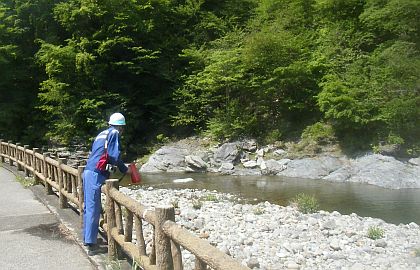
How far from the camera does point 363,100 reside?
20047 mm

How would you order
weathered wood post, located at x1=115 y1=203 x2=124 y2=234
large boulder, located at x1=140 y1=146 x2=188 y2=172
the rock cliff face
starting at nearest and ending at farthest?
weathered wood post, located at x1=115 y1=203 x2=124 y2=234 → the rock cliff face → large boulder, located at x1=140 y1=146 x2=188 y2=172

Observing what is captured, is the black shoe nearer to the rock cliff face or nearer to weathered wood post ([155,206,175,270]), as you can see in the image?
weathered wood post ([155,206,175,270])

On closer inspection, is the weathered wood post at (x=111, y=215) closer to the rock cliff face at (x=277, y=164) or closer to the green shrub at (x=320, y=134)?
the rock cliff face at (x=277, y=164)

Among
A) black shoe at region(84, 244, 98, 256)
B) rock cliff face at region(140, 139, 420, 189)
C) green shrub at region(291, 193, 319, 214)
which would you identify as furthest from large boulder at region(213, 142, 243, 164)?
black shoe at region(84, 244, 98, 256)

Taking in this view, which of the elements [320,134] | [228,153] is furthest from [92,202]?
[320,134]

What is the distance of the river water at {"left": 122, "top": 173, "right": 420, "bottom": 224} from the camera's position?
12.9 m

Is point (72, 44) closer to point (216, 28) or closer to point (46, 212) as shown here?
point (216, 28)

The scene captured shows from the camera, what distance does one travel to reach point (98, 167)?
557 centimetres

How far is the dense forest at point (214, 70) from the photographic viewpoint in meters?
20.2

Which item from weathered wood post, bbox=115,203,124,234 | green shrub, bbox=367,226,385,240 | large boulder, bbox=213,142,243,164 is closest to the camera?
weathered wood post, bbox=115,203,124,234

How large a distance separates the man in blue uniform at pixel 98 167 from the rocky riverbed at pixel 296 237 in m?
2.07

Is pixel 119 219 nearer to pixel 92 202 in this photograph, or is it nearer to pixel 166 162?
pixel 92 202

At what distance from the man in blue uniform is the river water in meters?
8.69

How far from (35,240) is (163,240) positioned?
3.58 m
